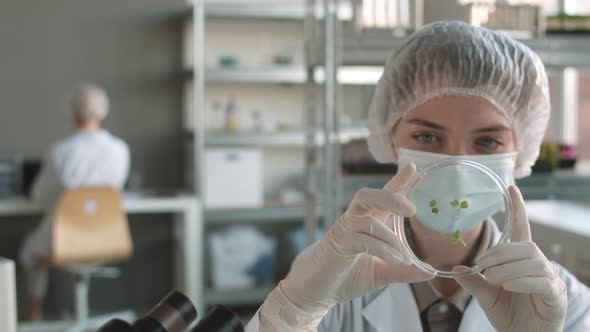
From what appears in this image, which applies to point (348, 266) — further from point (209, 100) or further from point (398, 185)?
point (209, 100)

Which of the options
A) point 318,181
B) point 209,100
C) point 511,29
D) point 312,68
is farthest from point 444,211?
point 209,100

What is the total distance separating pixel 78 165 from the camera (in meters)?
3.89

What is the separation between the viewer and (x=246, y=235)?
14.9 feet

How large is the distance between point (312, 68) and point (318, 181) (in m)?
0.42

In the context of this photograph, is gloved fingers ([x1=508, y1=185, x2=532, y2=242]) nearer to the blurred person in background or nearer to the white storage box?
the blurred person in background

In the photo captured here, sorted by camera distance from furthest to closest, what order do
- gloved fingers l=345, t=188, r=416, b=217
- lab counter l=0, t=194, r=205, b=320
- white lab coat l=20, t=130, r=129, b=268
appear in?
lab counter l=0, t=194, r=205, b=320 < white lab coat l=20, t=130, r=129, b=268 < gloved fingers l=345, t=188, r=416, b=217

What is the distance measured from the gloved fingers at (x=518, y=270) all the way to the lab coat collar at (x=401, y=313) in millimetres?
270

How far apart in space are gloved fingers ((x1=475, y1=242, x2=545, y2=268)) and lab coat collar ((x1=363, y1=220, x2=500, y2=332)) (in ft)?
0.94

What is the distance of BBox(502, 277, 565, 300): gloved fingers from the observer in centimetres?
96

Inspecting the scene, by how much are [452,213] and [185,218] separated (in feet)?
10.5

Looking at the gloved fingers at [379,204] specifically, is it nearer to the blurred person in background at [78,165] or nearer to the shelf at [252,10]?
the blurred person in background at [78,165]

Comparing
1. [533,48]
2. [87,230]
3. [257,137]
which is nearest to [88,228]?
Result: [87,230]

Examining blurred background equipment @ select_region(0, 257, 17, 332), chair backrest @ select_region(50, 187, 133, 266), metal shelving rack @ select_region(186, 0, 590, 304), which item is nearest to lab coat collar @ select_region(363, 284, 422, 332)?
metal shelving rack @ select_region(186, 0, 590, 304)

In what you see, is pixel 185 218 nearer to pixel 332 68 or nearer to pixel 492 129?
pixel 332 68
